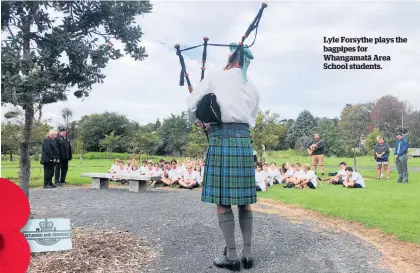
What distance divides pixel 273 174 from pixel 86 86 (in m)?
7.20

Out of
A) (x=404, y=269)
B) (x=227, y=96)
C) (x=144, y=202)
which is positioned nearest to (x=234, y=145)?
(x=227, y=96)

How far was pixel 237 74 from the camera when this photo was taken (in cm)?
317

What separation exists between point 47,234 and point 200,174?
7.68 meters

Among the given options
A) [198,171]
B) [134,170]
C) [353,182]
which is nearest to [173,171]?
[198,171]

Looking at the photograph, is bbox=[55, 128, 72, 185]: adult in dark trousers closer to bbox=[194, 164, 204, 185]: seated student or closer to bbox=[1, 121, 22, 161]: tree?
bbox=[194, 164, 204, 185]: seated student

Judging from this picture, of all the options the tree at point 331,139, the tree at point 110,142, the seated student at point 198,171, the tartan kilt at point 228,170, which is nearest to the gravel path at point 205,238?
the tartan kilt at point 228,170

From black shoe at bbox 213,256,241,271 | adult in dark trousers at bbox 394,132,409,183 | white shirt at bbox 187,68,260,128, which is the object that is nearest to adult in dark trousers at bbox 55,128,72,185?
white shirt at bbox 187,68,260,128

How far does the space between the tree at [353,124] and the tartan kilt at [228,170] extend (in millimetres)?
8621

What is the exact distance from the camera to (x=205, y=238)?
13.0 ft

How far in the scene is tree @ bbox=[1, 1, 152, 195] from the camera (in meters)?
2.70

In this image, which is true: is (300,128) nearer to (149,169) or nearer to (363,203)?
(149,169)

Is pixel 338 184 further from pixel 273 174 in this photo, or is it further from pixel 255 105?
pixel 255 105

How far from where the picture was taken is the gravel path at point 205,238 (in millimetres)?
3260

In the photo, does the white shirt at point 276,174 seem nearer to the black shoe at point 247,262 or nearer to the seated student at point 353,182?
the seated student at point 353,182
